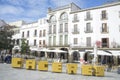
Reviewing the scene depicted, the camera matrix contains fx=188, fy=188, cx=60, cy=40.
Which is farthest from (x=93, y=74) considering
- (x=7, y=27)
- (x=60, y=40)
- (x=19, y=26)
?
(x=19, y=26)

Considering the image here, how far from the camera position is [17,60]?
1997 cm

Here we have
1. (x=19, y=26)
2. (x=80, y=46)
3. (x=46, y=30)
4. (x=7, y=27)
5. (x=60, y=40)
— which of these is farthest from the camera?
(x=19, y=26)

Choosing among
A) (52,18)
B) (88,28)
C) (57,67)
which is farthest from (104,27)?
(57,67)

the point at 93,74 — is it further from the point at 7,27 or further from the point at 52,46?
the point at 52,46

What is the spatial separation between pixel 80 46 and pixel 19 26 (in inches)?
997

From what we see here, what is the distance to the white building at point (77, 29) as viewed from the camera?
35.9 m

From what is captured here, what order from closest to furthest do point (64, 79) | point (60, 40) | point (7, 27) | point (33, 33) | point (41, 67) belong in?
point (64, 79)
point (41, 67)
point (7, 27)
point (60, 40)
point (33, 33)

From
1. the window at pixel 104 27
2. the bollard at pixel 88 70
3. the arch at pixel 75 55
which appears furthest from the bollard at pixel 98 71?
the arch at pixel 75 55

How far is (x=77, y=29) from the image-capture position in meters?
41.0

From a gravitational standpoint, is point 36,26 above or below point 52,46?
above

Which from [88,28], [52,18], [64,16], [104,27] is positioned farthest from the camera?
[52,18]

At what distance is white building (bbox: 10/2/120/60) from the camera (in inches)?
1414

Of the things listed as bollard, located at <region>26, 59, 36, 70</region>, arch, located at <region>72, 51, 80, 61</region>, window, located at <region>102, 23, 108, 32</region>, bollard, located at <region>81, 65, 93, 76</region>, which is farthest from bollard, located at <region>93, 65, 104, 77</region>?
arch, located at <region>72, 51, 80, 61</region>

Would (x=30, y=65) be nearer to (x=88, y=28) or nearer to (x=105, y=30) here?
(x=105, y=30)
